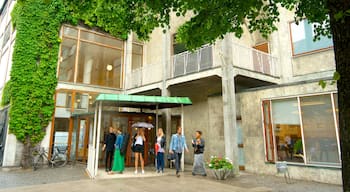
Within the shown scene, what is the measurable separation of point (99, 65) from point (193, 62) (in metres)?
6.87

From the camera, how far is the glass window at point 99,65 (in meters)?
14.3

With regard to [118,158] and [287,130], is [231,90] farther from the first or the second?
[118,158]

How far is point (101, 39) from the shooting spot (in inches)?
600

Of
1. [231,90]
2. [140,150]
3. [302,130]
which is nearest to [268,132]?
[302,130]

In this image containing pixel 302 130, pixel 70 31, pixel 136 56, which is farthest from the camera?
pixel 136 56

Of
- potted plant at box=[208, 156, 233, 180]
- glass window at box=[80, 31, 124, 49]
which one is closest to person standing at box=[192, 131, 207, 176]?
potted plant at box=[208, 156, 233, 180]

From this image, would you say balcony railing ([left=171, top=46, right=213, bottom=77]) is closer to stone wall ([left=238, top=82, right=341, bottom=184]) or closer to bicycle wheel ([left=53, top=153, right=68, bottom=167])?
stone wall ([left=238, top=82, right=341, bottom=184])

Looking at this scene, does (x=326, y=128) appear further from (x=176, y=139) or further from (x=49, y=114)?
(x=49, y=114)

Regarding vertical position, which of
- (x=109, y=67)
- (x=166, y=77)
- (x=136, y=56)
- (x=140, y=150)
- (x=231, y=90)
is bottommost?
(x=140, y=150)

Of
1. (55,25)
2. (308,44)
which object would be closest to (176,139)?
(308,44)

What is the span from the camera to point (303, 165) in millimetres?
8352

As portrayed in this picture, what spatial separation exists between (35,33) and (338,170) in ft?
47.4

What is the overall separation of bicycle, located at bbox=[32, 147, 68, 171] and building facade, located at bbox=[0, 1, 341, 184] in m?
0.47

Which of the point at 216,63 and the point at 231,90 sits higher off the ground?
the point at 216,63
